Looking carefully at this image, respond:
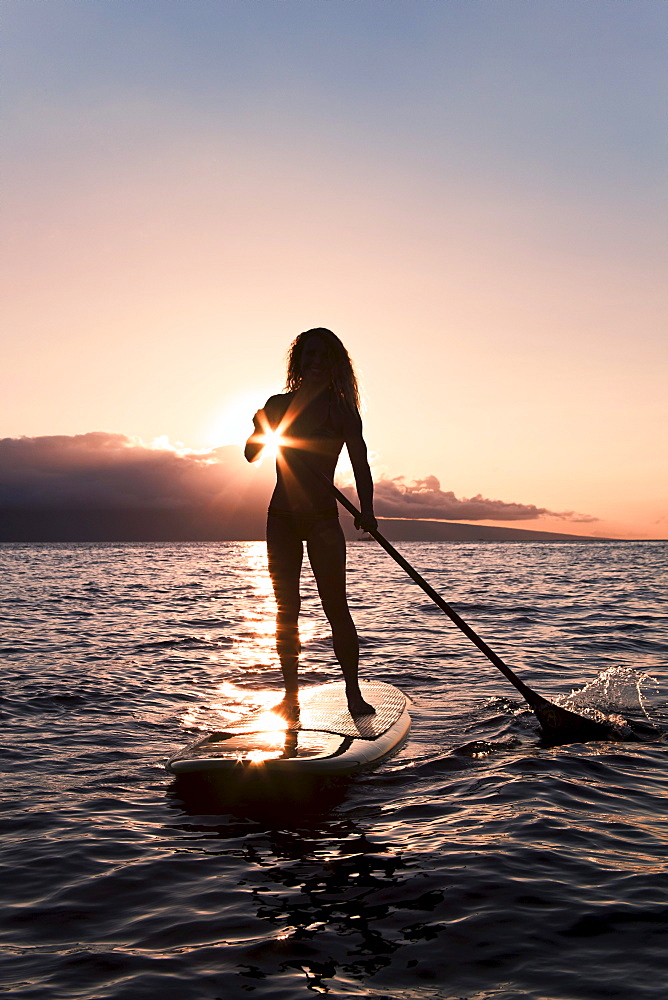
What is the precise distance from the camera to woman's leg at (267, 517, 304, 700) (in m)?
5.66

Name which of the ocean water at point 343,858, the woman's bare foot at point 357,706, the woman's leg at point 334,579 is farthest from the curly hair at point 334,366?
the ocean water at point 343,858

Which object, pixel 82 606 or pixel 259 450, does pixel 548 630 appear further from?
pixel 82 606

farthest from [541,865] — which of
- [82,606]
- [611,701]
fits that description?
[82,606]

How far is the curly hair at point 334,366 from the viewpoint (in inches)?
223

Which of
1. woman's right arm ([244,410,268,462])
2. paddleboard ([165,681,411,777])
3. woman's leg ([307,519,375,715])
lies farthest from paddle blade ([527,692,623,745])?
woman's right arm ([244,410,268,462])

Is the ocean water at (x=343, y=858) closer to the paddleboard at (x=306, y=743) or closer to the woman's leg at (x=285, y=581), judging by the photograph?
the paddleboard at (x=306, y=743)

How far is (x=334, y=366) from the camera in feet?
18.6

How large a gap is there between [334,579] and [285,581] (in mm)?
386

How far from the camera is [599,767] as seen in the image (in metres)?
5.38

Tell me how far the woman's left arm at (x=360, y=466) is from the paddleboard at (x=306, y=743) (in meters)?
1.58

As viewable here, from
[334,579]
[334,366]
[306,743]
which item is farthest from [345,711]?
[334,366]

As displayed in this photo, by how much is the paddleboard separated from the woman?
1.25ft

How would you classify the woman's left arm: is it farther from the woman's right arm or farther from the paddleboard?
the paddleboard

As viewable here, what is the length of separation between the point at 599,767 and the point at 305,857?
2.72 m
